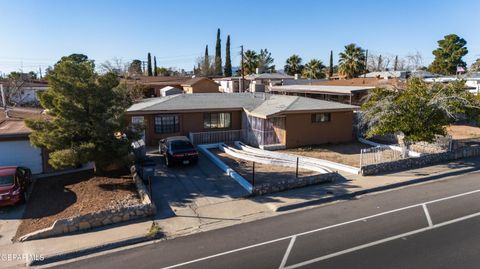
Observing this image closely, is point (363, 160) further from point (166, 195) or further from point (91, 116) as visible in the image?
point (91, 116)

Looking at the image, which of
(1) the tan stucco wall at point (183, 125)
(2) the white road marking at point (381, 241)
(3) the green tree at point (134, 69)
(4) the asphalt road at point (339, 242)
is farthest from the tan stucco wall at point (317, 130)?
(3) the green tree at point (134, 69)

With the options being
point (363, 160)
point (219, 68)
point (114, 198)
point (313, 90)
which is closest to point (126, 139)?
point (114, 198)

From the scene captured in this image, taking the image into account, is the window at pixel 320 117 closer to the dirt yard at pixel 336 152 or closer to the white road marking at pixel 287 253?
the dirt yard at pixel 336 152

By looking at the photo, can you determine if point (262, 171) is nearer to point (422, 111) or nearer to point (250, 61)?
point (422, 111)

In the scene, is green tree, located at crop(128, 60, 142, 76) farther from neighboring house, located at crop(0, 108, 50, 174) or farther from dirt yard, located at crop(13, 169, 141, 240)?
dirt yard, located at crop(13, 169, 141, 240)

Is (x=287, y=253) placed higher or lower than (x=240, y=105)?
lower

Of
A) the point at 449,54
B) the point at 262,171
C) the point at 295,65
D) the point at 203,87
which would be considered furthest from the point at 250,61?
the point at 262,171
